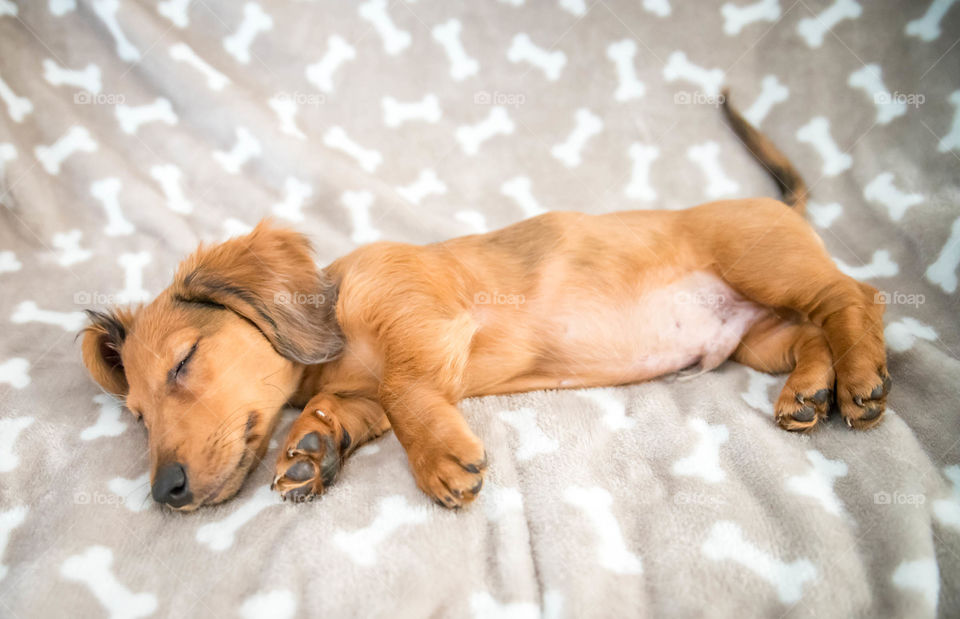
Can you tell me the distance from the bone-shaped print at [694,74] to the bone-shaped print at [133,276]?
10.8 feet

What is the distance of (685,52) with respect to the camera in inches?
146

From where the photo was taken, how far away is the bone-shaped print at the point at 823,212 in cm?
343

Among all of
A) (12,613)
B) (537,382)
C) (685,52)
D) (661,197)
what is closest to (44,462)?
(12,613)

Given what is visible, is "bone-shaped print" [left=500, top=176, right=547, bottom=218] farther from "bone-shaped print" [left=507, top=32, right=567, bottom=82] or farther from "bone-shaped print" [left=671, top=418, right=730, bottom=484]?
"bone-shaped print" [left=671, top=418, right=730, bottom=484]

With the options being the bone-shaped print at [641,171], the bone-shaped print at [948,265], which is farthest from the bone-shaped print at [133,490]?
the bone-shaped print at [948,265]

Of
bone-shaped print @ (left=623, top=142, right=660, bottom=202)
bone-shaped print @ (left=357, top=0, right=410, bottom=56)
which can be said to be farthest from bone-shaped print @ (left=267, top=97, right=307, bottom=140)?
bone-shaped print @ (left=623, top=142, right=660, bottom=202)

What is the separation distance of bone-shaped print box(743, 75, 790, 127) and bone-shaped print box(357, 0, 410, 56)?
7.11 feet

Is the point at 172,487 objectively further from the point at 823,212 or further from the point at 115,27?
the point at 823,212

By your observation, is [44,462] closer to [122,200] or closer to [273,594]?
[273,594]

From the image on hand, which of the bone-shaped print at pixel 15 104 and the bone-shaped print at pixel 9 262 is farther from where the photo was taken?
Answer: the bone-shaped print at pixel 15 104

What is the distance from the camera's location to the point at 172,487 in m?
1.84

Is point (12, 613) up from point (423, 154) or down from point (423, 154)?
down

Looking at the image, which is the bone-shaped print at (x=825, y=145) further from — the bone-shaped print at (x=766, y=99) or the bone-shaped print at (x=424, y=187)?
the bone-shaped print at (x=424, y=187)

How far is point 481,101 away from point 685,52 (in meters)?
1.29
